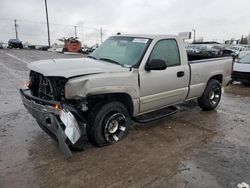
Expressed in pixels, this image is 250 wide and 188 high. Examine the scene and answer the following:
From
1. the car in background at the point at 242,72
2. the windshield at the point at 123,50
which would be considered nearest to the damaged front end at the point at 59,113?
the windshield at the point at 123,50

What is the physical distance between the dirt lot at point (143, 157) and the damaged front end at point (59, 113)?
1.23ft

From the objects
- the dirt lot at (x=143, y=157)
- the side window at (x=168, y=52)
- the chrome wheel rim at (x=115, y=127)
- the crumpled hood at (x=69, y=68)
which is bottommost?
the dirt lot at (x=143, y=157)

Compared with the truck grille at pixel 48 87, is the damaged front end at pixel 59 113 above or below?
below

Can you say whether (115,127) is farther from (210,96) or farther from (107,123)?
(210,96)

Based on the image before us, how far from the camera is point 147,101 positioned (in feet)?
14.5

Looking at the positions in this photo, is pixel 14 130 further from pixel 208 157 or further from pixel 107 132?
pixel 208 157

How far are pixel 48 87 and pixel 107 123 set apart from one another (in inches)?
43.4

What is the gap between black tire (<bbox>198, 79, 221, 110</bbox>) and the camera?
593 centimetres

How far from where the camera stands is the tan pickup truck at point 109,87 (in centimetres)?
340

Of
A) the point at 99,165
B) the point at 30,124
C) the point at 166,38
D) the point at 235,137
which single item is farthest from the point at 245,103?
the point at 30,124

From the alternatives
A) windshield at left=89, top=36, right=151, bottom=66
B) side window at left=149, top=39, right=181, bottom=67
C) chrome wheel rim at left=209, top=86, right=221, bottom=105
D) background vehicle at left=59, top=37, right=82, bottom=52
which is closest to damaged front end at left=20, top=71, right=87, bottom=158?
windshield at left=89, top=36, right=151, bottom=66

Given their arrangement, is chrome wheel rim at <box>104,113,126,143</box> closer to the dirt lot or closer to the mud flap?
→ the dirt lot

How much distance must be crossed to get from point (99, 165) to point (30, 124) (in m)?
2.28

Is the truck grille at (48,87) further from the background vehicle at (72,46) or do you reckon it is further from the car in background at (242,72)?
the background vehicle at (72,46)
